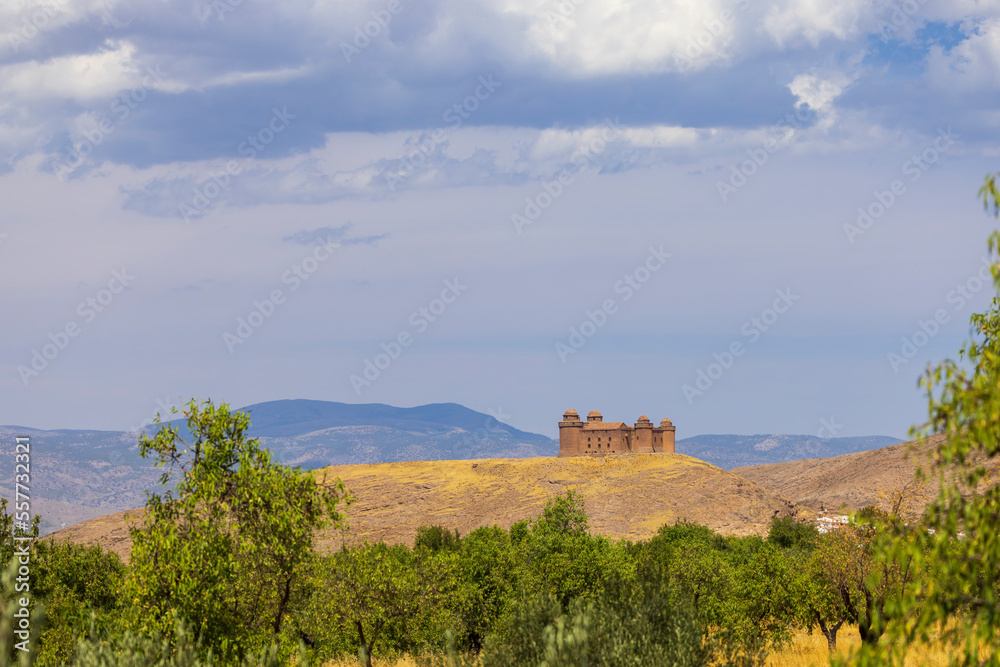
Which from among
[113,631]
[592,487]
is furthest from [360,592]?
[592,487]

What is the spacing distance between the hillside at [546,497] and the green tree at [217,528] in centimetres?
8449

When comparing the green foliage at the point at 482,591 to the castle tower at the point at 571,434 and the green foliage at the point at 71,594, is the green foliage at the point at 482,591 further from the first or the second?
the castle tower at the point at 571,434

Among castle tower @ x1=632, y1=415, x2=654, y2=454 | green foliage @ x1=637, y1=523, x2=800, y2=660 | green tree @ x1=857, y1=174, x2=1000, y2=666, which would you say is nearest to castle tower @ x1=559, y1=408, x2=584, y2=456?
castle tower @ x1=632, y1=415, x2=654, y2=454

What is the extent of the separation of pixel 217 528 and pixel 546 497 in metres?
103

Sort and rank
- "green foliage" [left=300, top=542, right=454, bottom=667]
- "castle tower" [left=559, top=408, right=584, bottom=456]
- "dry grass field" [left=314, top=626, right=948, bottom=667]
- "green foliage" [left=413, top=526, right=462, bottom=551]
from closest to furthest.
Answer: "dry grass field" [left=314, top=626, right=948, bottom=667]
"green foliage" [left=300, top=542, right=454, bottom=667]
"green foliage" [left=413, top=526, right=462, bottom=551]
"castle tower" [left=559, top=408, right=584, bottom=456]

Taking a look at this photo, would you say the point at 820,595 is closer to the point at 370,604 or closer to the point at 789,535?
the point at 370,604

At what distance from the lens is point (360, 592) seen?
31516mm

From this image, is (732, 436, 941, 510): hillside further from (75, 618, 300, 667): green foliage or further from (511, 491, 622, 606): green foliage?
(75, 618, 300, 667): green foliage

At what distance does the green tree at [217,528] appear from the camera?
1759cm

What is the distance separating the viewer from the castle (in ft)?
535

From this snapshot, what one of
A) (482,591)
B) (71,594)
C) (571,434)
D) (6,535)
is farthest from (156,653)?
(571,434)

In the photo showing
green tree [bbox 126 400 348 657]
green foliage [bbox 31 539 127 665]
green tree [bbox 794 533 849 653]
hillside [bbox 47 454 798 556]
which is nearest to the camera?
green tree [bbox 126 400 348 657]

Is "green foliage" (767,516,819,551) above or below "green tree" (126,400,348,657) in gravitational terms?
below

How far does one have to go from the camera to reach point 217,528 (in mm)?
18578
